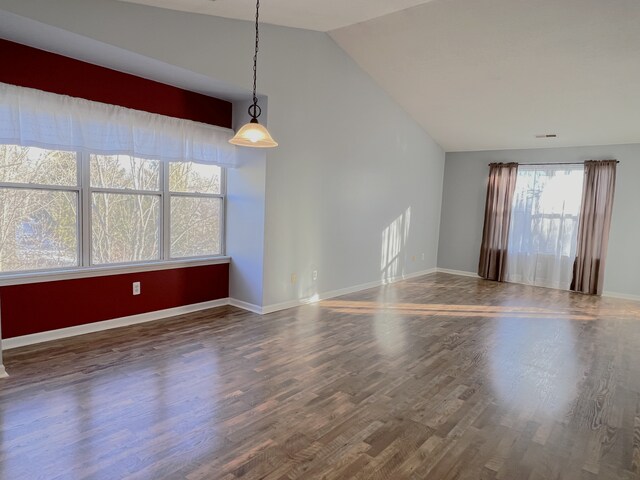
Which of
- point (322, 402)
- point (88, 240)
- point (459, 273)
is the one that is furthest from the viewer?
point (459, 273)

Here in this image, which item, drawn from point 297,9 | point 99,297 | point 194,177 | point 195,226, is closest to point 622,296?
point 297,9

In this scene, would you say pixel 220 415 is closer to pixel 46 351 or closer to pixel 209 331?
pixel 209 331

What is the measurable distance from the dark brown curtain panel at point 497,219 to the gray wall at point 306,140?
1605 millimetres

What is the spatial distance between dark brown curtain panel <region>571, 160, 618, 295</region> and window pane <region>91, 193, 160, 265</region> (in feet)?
21.8

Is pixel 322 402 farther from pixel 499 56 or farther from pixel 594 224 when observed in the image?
pixel 594 224

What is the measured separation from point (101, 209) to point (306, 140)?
2459 mm

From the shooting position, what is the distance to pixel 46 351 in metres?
3.25

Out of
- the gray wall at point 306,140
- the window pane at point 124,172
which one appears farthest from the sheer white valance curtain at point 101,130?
the gray wall at point 306,140

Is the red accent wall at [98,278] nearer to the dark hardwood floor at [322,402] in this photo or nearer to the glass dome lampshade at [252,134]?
the dark hardwood floor at [322,402]

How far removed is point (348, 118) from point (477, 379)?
12.7ft

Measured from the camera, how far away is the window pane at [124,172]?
3.77 metres

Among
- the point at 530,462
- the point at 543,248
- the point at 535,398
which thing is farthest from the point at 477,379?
the point at 543,248

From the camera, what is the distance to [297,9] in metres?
3.76

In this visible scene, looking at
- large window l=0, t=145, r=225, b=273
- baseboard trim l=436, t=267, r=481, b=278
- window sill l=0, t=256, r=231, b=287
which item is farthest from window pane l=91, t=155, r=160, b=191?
baseboard trim l=436, t=267, r=481, b=278
